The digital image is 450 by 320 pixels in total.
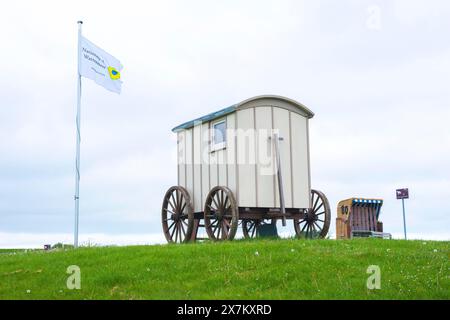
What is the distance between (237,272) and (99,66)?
37.1 ft

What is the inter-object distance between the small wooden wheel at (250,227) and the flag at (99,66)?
6.39 metres

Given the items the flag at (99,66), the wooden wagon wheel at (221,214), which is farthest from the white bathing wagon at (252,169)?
the flag at (99,66)

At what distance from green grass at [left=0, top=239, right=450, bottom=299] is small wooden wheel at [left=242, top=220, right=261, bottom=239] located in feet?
18.6

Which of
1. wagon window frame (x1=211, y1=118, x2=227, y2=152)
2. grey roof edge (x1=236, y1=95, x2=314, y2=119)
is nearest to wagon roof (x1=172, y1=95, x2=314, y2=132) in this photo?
grey roof edge (x1=236, y1=95, x2=314, y2=119)

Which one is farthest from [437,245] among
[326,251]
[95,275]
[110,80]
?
[110,80]

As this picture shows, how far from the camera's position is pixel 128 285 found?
37.5 ft

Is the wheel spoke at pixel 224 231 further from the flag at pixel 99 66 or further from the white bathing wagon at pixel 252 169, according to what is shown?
the flag at pixel 99 66

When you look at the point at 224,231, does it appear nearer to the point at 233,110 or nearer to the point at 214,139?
the point at 214,139

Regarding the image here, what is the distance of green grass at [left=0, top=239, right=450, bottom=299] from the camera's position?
35.1 ft

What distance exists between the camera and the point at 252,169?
60.6ft

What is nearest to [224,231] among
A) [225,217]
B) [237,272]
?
[225,217]

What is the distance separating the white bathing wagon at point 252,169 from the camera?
1847 cm

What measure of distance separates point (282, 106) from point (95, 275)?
932cm
